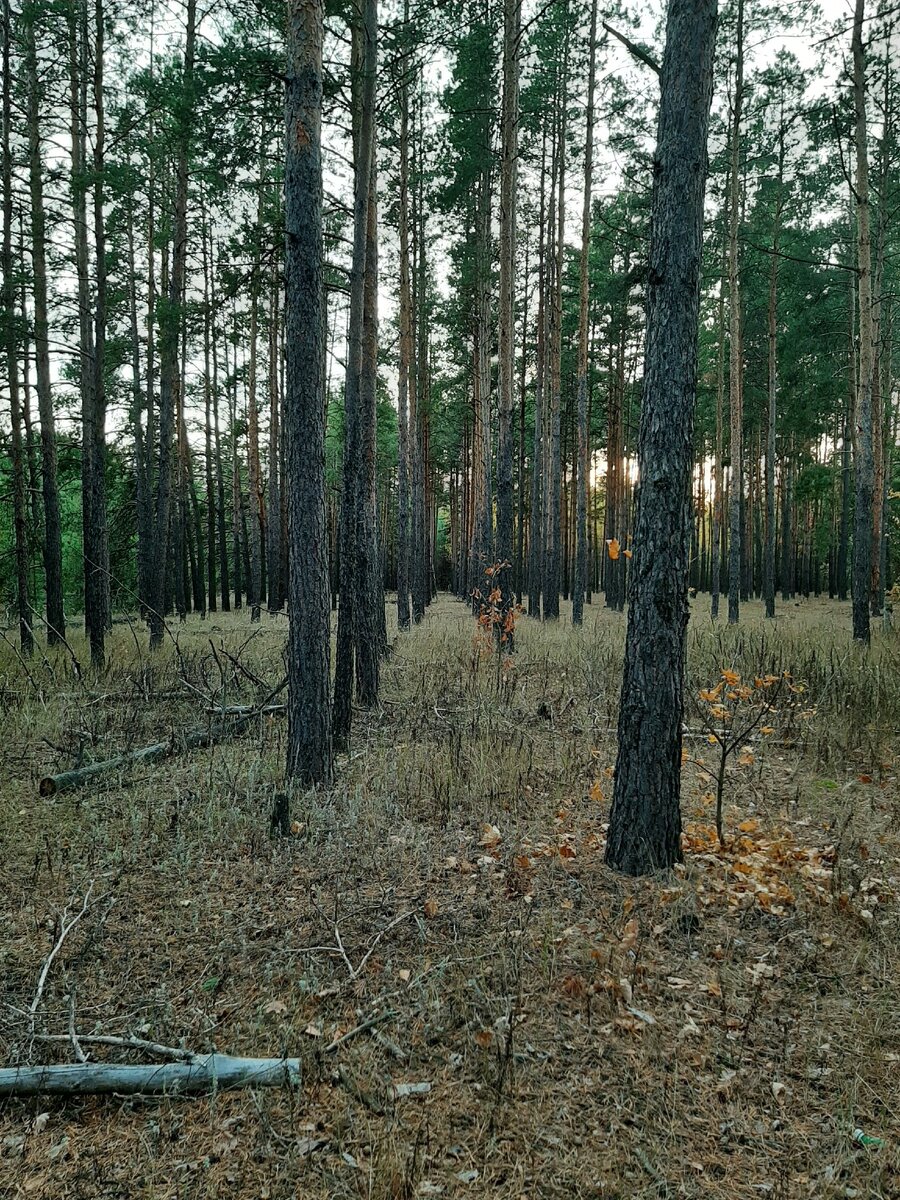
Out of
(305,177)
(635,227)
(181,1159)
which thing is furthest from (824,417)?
(181,1159)

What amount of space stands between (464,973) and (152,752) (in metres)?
4.05

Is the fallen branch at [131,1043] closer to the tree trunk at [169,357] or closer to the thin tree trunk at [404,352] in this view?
the tree trunk at [169,357]

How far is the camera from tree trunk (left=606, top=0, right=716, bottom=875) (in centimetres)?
355

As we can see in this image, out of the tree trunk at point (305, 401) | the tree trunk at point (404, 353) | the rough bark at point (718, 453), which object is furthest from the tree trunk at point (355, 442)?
the rough bark at point (718, 453)

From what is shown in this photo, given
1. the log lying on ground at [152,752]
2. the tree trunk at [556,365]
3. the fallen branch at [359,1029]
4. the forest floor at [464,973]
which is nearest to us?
the forest floor at [464,973]

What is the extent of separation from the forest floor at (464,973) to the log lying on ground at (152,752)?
0.14 metres

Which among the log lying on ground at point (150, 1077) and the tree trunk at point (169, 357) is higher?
the tree trunk at point (169, 357)

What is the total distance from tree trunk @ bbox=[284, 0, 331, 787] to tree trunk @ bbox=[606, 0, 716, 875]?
2.60 metres

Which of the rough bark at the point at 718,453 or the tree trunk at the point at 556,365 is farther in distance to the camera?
the rough bark at the point at 718,453

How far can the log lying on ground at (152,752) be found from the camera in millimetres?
5105

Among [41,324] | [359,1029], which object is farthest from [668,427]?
[41,324]

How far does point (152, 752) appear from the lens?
5.81 metres

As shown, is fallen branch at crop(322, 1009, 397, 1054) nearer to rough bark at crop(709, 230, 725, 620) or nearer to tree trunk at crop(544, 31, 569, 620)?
tree trunk at crop(544, 31, 569, 620)

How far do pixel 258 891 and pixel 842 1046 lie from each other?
9.79ft
